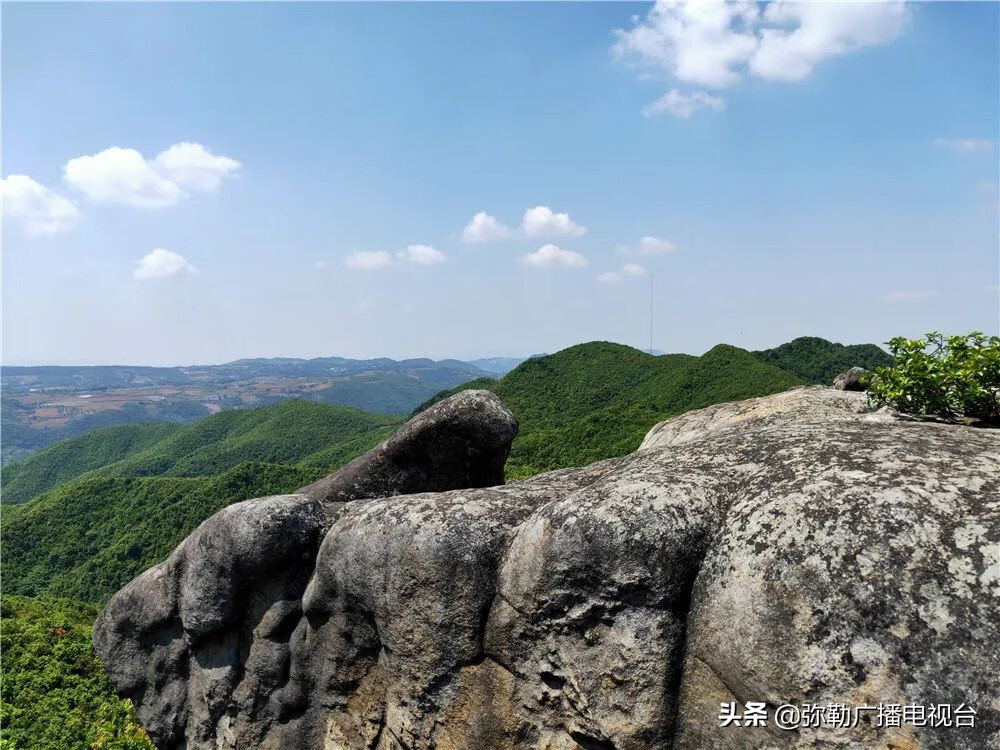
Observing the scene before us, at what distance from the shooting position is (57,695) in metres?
17.5

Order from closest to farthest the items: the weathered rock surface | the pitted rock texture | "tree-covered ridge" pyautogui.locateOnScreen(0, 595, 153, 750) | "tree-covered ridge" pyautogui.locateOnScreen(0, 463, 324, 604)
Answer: the pitted rock texture < the weathered rock surface < "tree-covered ridge" pyautogui.locateOnScreen(0, 595, 153, 750) < "tree-covered ridge" pyautogui.locateOnScreen(0, 463, 324, 604)

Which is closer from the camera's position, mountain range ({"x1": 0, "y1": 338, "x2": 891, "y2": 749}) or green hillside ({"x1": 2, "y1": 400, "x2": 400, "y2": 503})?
mountain range ({"x1": 0, "y1": 338, "x2": 891, "y2": 749})

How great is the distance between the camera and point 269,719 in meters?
8.05

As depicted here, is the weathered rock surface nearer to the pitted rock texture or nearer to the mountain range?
the pitted rock texture

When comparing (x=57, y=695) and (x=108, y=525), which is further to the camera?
(x=108, y=525)

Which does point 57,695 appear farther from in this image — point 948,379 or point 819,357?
point 819,357

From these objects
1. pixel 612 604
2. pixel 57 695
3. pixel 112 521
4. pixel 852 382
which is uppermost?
pixel 852 382

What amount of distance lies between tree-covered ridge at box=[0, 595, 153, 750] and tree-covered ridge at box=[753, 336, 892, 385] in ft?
200

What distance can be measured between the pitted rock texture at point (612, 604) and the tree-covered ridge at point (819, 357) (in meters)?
62.6

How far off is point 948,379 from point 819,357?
65.9m

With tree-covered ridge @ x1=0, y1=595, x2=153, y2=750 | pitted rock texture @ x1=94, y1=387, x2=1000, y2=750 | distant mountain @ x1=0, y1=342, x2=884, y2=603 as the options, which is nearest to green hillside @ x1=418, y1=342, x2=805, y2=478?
distant mountain @ x1=0, y1=342, x2=884, y2=603

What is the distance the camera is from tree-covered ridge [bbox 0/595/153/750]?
15.4 metres

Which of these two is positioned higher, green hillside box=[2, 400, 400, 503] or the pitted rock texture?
the pitted rock texture

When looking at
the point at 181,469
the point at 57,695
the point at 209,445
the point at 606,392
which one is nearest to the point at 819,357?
the point at 606,392
